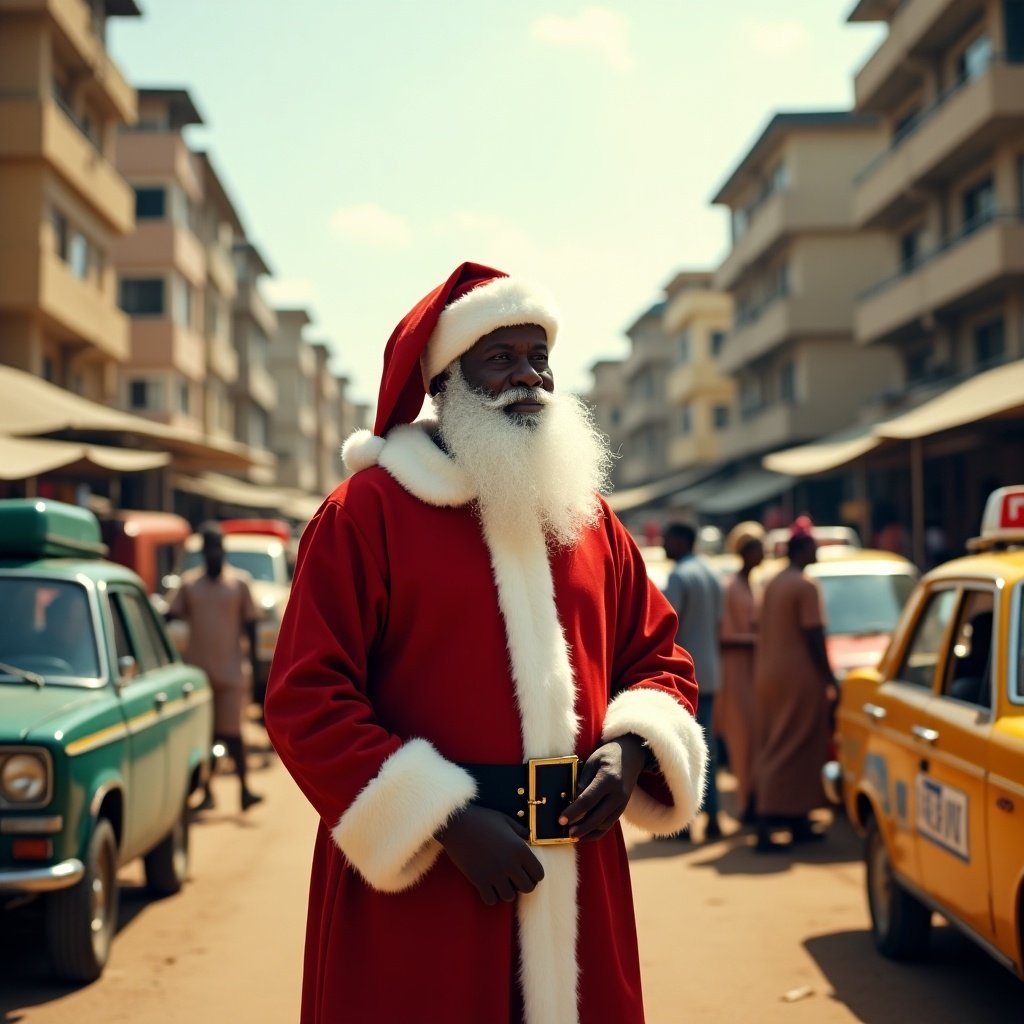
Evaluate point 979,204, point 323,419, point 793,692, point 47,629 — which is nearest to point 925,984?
point 793,692

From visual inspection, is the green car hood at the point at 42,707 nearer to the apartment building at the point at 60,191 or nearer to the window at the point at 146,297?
the apartment building at the point at 60,191

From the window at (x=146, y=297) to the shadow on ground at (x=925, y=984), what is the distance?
38.7 m

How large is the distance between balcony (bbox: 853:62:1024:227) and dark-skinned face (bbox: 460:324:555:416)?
24264 mm

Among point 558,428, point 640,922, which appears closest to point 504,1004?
point 558,428

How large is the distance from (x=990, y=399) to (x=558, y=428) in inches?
491

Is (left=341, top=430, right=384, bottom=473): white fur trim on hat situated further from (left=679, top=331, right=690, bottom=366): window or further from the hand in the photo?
(left=679, top=331, right=690, bottom=366): window

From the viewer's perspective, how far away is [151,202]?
42688 millimetres

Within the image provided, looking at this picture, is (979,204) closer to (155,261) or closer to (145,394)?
(155,261)

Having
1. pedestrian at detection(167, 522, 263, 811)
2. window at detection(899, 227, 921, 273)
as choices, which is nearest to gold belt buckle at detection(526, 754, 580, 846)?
pedestrian at detection(167, 522, 263, 811)

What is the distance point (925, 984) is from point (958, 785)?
1201 mm

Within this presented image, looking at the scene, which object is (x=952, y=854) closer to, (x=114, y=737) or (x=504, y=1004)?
(x=504, y=1004)

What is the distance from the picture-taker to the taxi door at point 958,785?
4.91 m

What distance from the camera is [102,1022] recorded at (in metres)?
5.48

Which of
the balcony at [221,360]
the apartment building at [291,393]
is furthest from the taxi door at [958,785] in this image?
the apartment building at [291,393]
